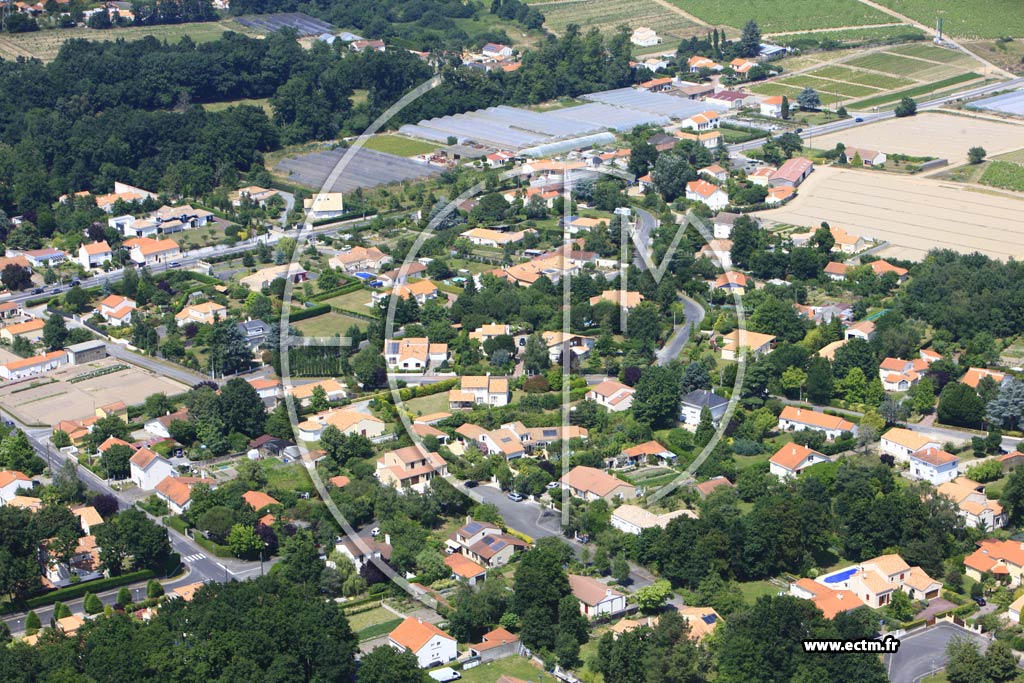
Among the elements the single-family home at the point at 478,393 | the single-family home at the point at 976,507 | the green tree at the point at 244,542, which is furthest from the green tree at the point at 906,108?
the green tree at the point at 244,542

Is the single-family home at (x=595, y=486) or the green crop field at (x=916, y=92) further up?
the single-family home at (x=595, y=486)

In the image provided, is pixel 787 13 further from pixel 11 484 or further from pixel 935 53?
pixel 11 484

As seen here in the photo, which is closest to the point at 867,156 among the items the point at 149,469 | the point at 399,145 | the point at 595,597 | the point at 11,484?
the point at 399,145

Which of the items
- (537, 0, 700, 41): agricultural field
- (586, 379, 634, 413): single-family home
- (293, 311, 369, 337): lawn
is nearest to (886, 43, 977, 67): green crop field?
(537, 0, 700, 41): agricultural field

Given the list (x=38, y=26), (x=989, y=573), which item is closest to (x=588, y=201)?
(x=989, y=573)

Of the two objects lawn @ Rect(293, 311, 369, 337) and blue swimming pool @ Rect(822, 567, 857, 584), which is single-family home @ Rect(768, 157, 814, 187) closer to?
lawn @ Rect(293, 311, 369, 337)

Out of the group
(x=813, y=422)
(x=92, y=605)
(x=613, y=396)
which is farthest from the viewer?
(x=613, y=396)

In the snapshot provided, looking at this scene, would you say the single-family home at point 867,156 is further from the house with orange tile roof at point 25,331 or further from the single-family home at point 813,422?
the house with orange tile roof at point 25,331
